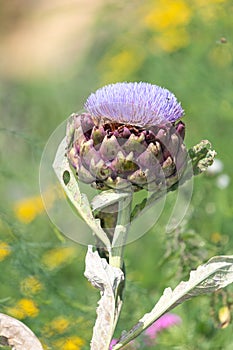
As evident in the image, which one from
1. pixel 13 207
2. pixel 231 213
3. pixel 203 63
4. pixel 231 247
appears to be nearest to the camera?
pixel 231 247

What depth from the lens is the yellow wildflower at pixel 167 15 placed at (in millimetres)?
2324

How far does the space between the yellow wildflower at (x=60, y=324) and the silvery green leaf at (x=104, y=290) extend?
1.74 ft

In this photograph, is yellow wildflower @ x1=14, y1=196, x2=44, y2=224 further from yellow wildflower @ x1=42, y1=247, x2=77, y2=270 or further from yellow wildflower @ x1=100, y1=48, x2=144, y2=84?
yellow wildflower @ x1=100, y1=48, x2=144, y2=84

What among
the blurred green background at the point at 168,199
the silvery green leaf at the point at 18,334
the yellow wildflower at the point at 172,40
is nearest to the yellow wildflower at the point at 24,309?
the blurred green background at the point at 168,199

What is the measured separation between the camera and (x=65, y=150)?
2.96ft

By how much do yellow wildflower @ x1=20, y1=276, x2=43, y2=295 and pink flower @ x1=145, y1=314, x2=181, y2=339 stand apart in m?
0.20

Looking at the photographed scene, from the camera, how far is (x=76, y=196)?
2.86 feet

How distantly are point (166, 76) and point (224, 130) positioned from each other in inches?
8.5

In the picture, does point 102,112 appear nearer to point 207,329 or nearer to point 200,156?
point 200,156

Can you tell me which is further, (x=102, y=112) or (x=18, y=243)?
(x=18, y=243)

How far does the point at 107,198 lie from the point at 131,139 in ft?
0.24

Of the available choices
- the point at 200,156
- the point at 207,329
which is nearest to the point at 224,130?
the point at 207,329

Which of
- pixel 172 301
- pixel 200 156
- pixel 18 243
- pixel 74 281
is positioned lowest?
pixel 74 281

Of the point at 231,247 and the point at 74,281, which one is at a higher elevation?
the point at 231,247
